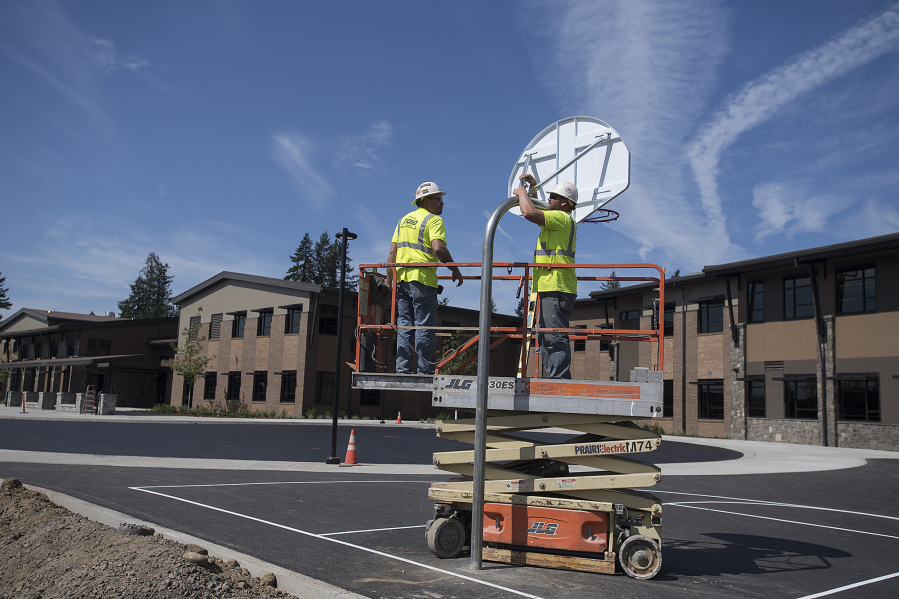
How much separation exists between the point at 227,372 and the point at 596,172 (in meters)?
39.7

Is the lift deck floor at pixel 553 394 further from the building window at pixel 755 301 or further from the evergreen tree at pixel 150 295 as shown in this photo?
the evergreen tree at pixel 150 295

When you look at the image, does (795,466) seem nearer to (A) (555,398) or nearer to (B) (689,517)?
(B) (689,517)

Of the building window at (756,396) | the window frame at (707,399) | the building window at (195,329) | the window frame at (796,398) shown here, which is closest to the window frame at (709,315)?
the window frame at (707,399)

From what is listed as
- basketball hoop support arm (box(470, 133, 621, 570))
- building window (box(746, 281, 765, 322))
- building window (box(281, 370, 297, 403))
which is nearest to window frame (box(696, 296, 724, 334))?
building window (box(746, 281, 765, 322))

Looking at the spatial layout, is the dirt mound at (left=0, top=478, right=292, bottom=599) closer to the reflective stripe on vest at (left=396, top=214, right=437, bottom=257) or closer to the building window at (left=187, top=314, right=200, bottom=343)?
the reflective stripe on vest at (left=396, top=214, right=437, bottom=257)

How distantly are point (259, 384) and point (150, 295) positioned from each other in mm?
76918

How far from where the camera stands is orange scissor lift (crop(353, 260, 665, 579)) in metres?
5.96

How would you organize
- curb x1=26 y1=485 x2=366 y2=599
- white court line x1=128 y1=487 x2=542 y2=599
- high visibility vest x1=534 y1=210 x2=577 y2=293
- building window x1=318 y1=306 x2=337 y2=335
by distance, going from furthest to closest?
building window x1=318 y1=306 x2=337 y2=335 < high visibility vest x1=534 y1=210 x2=577 y2=293 < white court line x1=128 y1=487 x2=542 y2=599 < curb x1=26 y1=485 x2=366 y2=599

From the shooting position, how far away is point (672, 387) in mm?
36156

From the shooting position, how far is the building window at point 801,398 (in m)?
29.5

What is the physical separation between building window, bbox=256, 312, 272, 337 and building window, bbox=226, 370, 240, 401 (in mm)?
3296

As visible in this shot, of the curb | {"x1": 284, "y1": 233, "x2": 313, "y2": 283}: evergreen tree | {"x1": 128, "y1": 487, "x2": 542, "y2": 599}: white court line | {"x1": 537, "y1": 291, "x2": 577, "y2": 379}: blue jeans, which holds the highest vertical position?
{"x1": 284, "y1": 233, "x2": 313, "y2": 283}: evergreen tree

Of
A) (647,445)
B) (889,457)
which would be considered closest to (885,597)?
(647,445)

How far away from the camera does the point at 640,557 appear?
19.4 ft
